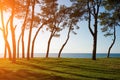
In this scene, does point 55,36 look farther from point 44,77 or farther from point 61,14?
point 44,77

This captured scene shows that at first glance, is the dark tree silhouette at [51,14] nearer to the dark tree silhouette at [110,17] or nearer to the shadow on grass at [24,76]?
the dark tree silhouette at [110,17]

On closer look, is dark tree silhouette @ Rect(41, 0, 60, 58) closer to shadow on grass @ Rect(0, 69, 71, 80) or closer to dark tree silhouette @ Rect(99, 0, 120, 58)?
dark tree silhouette @ Rect(99, 0, 120, 58)

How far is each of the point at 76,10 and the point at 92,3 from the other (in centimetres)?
596

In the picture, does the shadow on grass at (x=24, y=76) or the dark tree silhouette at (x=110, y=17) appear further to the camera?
the dark tree silhouette at (x=110, y=17)

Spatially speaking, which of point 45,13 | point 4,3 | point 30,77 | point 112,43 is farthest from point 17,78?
point 112,43

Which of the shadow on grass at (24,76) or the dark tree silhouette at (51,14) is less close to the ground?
the dark tree silhouette at (51,14)

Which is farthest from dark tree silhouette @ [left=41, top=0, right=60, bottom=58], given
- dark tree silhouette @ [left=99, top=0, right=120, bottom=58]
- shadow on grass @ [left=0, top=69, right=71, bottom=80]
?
shadow on grass @ [left=0, top=69, right=71, bottom=80]

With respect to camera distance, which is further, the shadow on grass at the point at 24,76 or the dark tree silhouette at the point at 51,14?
the dark tree silhouette at the point at 51,14

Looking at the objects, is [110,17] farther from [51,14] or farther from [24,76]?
[24,76]

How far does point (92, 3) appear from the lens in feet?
202

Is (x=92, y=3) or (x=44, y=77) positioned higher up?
(x=92, y=3)

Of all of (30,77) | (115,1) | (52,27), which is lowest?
(30,77)

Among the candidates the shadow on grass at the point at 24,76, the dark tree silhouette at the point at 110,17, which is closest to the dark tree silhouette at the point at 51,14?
the dark tree silhouette at the point at 110,17

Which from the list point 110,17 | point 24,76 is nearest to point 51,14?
point 110,17
